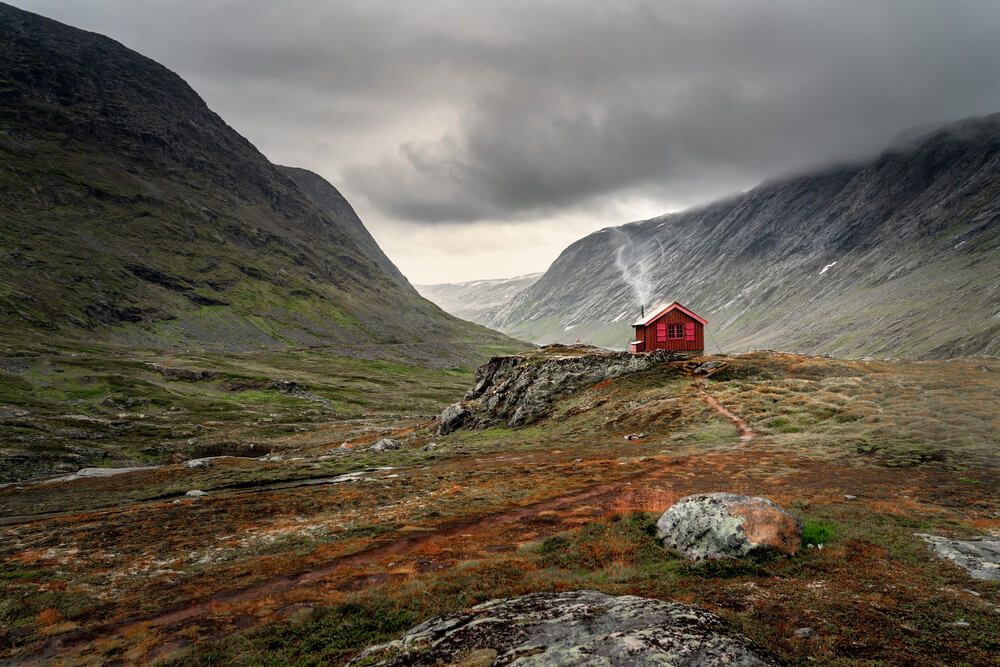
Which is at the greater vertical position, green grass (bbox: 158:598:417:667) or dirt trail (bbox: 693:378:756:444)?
dirt trail (bbox: 693:378:756:444)

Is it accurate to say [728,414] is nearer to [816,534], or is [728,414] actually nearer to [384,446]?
[816,534]

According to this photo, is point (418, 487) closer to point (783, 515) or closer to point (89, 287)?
point (783, 515)

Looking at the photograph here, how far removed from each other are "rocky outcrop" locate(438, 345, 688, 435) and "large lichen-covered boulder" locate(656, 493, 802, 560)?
137 feet

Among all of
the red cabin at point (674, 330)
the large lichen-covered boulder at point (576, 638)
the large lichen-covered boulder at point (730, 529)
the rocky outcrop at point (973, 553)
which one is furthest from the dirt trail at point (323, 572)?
the red cabin at point (674, 330)

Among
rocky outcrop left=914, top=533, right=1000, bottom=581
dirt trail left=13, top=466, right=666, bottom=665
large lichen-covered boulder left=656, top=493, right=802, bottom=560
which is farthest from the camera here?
large lichen-covered boulder left=656, top=493, right=802, bottom=560

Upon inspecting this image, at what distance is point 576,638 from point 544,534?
405 inches

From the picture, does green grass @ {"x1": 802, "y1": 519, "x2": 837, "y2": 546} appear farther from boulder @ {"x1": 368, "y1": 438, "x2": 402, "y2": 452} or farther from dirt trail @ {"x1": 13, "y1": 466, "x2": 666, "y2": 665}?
boulder @ {"x1": 368, "y1": 438, "x2": 402, "y2": 452}

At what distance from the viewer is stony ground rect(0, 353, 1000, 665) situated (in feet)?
39.0

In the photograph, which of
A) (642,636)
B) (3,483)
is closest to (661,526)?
(642,636)

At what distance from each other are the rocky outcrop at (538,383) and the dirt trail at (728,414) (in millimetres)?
9641

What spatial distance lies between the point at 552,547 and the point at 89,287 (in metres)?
235

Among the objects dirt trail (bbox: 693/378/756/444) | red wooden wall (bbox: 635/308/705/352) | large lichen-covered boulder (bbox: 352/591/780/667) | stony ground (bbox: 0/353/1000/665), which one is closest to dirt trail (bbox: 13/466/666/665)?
stony ground (bbox: 0/353/1000/665)

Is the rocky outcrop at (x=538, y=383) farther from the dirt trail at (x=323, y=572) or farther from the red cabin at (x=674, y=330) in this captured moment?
the dirt trail at (x=323, y=572)

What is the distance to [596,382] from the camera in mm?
62031
